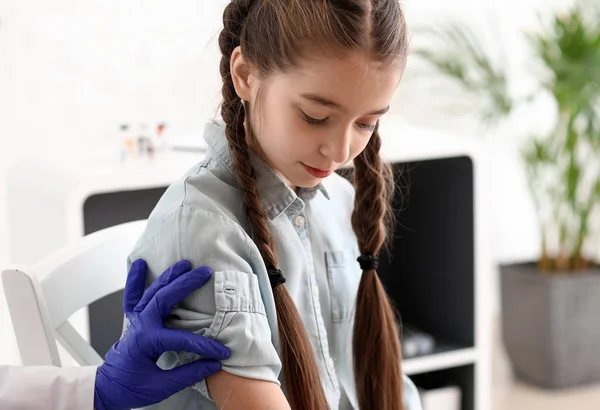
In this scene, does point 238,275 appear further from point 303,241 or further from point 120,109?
point 120,109

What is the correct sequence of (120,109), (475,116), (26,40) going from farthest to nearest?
(475,116) < (120,109) < (26,40)

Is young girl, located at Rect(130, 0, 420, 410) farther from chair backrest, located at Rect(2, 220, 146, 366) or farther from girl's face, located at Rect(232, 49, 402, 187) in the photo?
chair backrest, located at Rect(2, 220, 146, 366)

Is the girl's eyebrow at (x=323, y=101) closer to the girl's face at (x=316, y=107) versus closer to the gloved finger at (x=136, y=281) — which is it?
the girl's face at (x=316, y=107)

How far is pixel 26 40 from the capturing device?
202 centimetres

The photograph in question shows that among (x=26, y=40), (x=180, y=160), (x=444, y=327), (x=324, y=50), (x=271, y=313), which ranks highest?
(x=26, y=40)

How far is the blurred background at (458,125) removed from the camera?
1.93m

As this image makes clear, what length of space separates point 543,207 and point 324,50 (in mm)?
1862

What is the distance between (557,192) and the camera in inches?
104

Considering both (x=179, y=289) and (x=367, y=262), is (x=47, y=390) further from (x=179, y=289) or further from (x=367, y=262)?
(x=367, y=262)

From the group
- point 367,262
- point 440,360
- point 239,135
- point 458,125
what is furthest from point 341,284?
point 458,125

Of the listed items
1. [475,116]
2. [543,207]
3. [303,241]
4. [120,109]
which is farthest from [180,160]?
[543,207]

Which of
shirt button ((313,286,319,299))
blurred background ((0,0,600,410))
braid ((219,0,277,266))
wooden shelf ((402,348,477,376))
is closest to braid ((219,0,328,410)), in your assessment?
braid ((219,0,277,266))

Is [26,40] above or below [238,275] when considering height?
above

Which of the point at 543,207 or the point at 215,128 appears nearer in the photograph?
the point at 215,128
